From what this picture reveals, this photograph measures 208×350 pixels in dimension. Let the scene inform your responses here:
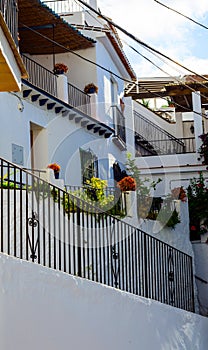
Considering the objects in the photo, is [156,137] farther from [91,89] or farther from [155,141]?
[91,89]

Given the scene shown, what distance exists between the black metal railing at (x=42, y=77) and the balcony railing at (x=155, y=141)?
22.5 feet

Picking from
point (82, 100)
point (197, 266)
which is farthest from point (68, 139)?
point (197, 266)

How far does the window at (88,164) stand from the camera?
2070cm

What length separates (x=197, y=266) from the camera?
17453mm

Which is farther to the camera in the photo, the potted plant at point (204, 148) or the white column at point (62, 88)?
the potted plant at point (204, 148)

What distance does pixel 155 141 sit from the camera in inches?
1056

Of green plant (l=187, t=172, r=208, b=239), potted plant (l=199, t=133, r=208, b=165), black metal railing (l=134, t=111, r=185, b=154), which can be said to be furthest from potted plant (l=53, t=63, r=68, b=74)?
black metal railing (l=134, t=111, r=185, b=154)

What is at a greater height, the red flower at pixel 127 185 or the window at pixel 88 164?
the window at pixel 88 164

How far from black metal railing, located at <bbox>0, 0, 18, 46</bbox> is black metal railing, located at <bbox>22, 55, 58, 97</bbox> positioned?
765cm

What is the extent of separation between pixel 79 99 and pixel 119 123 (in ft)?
11.2

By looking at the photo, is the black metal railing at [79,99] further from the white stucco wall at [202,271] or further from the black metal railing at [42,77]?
the white stucco wall at [202,271]

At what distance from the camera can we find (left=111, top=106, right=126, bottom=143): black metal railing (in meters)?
23.8

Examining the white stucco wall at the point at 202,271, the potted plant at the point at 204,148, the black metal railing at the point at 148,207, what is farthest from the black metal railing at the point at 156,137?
the black metal railing at the point at 148,207

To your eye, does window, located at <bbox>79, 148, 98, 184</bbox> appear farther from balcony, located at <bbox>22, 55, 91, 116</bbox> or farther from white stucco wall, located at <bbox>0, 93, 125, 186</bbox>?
balcony, located at <bbox>22, 55, 91, 116</bbox>
